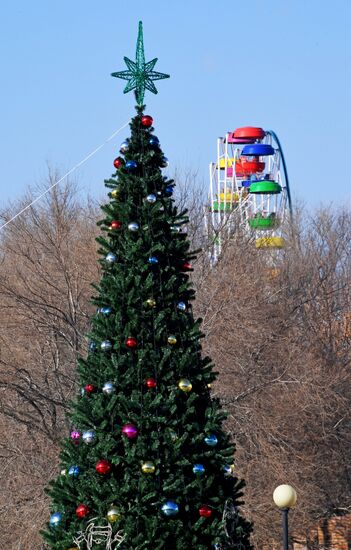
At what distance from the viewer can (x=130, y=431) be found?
936 cm

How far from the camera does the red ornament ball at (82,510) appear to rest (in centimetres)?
940

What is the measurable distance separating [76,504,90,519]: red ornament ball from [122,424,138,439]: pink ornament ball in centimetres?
73

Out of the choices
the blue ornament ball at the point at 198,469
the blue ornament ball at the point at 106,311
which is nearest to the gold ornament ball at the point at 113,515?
the blue ornament ball at the point at 198,469

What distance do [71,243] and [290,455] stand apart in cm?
659

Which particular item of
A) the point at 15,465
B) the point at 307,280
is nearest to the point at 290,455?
the point at 15,465

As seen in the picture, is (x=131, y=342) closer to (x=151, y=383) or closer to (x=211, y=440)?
(x=151, y=383)

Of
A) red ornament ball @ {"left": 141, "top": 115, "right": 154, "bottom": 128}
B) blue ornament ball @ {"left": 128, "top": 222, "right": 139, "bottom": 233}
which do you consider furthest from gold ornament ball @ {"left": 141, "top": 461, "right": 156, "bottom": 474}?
red ornament ball @ {"left": 141, "top": 115, "right": 154, "bottom": 128}

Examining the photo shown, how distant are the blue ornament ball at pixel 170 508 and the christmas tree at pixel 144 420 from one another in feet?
0.03

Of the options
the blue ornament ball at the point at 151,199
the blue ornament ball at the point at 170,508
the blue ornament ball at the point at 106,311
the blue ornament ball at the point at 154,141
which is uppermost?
the blue ornament ball at the point at 154,141

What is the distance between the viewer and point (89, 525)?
9391 millimetres

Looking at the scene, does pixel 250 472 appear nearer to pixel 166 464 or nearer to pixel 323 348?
pixel 323 348

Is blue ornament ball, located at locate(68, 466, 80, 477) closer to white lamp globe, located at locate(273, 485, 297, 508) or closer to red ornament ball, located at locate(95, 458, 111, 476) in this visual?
red ornament ball, located at locate(95, 458, 111, 476)

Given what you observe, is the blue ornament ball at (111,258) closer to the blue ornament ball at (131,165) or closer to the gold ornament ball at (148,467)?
the blue ornament ball at (131,165)

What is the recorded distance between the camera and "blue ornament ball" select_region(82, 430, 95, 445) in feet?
31.0
